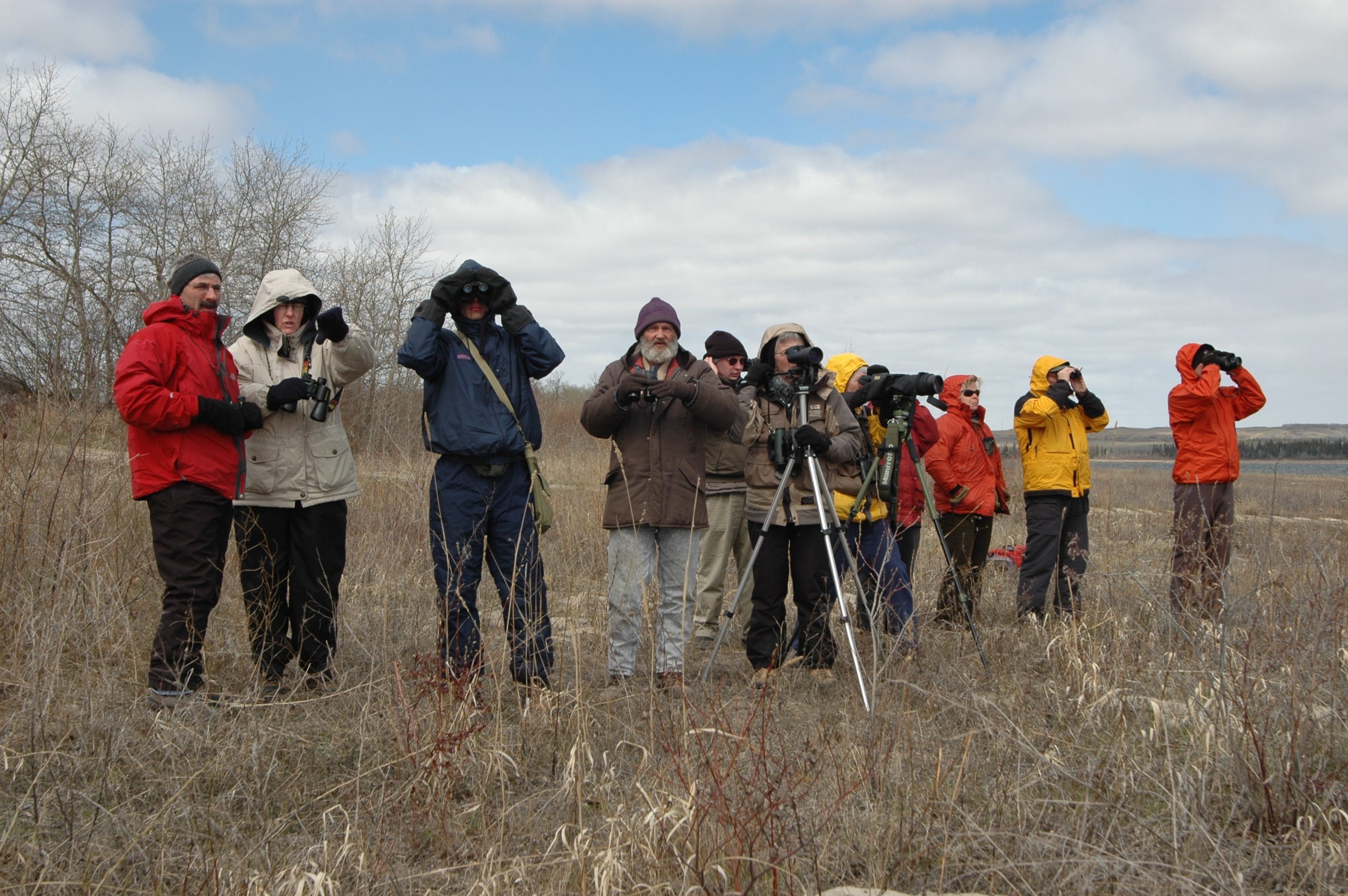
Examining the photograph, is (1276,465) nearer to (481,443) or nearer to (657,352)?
(657,352)

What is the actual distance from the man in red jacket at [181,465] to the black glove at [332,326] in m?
0.46

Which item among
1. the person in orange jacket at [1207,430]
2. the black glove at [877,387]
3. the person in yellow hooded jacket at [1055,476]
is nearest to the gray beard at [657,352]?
the black glove at [877,387]

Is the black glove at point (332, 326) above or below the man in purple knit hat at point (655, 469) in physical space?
above

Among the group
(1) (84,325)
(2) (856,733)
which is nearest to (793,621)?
(2) (856,733)

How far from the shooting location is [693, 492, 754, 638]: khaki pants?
19.5ft

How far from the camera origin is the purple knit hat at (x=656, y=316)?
454cm

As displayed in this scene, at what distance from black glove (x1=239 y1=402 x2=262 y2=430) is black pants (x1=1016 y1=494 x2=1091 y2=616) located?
4.31 metres

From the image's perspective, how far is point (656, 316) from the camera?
4.54 m

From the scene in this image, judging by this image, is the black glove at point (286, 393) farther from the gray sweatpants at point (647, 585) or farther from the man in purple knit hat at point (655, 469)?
the gray sweatpants at point (647, 585)

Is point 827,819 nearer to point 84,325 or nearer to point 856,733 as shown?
point 856,733

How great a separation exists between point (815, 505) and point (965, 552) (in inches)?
70.9

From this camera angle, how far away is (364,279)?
61.1 ft

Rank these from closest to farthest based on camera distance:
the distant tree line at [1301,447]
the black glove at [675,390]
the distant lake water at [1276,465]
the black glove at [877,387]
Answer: the black glove at [675,390], the black glove at [877,387], the distant lake water at [1276,465], the distant tree line at [1301,447]

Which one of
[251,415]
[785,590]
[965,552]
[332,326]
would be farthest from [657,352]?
[965,552]
